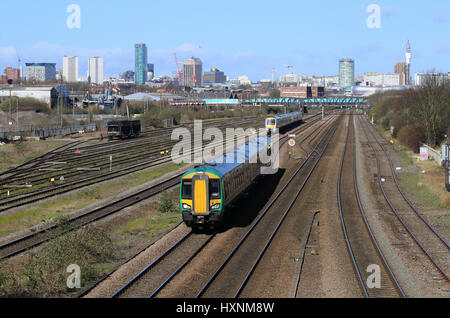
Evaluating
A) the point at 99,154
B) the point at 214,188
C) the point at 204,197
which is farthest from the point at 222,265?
the point at 99,154

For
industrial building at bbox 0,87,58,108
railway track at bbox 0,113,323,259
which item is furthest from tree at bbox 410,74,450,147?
industrial building at bbox 0,87,58,108

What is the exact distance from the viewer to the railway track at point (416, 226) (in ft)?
57.8

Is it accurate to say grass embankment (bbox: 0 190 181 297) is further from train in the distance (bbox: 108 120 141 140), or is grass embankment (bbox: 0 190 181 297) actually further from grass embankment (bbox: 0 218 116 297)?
train in the distance (bbox: 108 120 141 140)

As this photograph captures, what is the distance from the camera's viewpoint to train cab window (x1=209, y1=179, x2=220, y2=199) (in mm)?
20344

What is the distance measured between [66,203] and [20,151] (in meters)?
22.6

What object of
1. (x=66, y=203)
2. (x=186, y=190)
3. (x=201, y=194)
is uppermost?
(x=186, y=190)

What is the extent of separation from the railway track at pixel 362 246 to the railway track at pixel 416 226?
1.50 m

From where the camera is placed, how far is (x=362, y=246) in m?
19.1

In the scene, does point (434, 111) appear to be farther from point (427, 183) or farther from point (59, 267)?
point (59, 267)

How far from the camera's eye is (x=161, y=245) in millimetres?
18859

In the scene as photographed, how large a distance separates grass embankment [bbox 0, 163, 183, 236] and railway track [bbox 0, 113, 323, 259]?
146 cm

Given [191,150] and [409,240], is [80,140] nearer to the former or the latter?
[191,150]

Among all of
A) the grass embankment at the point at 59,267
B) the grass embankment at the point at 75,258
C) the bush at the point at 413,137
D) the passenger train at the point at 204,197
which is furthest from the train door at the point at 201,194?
the bush at the point at 413,137

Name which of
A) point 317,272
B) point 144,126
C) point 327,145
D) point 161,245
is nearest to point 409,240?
point 317,272
